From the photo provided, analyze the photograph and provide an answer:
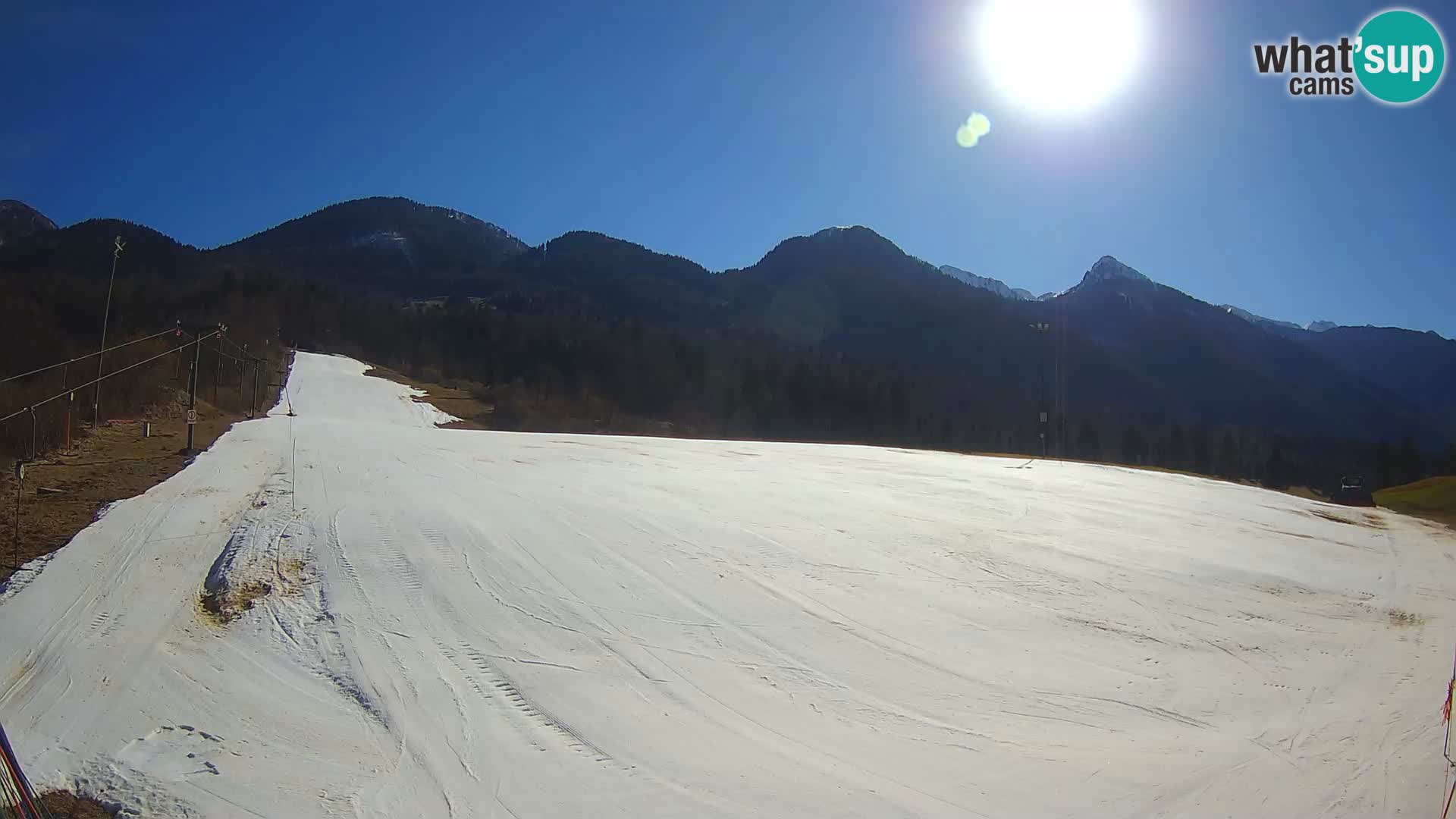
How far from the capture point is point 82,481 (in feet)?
36.0

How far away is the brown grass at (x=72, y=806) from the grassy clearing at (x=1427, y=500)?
25.4 metres

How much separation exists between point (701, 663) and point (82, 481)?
423 inches

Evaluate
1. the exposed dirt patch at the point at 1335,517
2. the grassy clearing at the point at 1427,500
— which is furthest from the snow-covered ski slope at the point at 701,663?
the grassy clearing at the point at 1427,500

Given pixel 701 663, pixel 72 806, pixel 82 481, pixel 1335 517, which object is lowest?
pixel 72 806

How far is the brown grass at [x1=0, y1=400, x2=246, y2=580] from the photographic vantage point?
26.6 ft

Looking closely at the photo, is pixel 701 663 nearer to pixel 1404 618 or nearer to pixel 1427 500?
pixel 1404 618

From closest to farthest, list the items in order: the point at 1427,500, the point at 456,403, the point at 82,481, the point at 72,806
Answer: the point at 72,806 < the point at 82,481 < the point at 1427,500 < the point at 456,403

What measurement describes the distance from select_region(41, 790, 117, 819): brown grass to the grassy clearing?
25354 millimetres

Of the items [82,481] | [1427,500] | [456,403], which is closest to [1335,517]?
[1427,500]

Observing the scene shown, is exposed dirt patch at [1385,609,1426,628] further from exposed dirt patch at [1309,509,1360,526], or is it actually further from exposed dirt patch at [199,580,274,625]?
exposed dirt patch at [199,580,274,625]

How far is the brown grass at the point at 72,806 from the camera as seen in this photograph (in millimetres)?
3779

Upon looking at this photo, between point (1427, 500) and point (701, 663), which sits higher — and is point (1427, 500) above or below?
above

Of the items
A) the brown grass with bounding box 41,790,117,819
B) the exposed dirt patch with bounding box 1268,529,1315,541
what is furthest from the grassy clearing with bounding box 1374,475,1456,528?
the brown grass with bounding box 41,790,117,819

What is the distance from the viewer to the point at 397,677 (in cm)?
559
